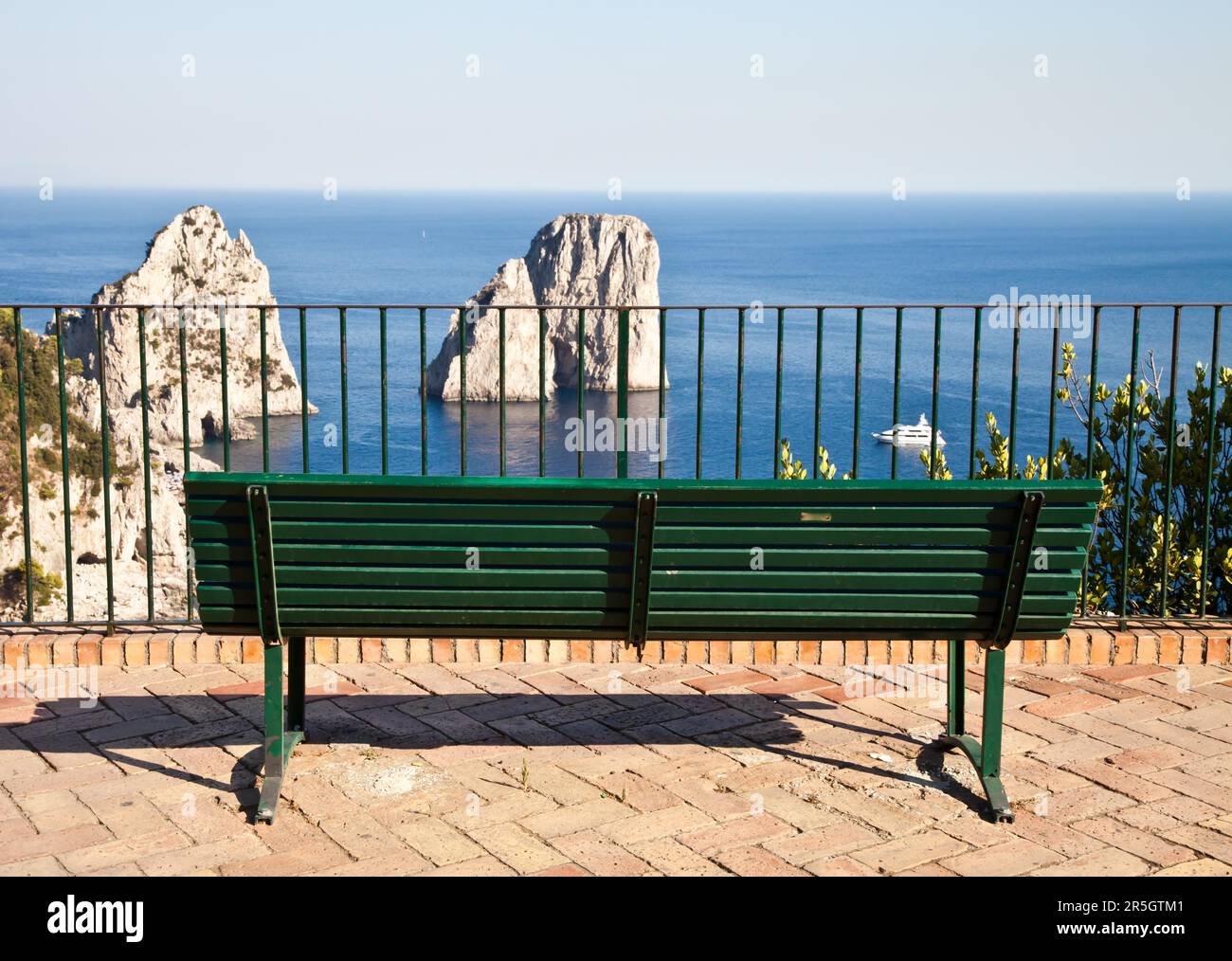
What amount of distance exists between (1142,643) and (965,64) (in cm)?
14587

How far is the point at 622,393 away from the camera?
5.23m

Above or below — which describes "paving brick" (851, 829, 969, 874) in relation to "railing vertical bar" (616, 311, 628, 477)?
below

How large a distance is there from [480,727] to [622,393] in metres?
1.32

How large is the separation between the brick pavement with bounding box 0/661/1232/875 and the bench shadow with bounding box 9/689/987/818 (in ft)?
0.04

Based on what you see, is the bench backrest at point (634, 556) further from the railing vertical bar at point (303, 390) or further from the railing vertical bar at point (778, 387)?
the railing vertical bar at point (778, 387)

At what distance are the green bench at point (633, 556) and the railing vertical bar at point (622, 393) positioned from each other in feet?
3.12

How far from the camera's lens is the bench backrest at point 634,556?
3.82 m

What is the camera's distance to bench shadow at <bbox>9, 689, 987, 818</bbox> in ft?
14.8

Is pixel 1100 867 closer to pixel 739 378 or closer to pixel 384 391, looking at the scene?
pixel 739 378

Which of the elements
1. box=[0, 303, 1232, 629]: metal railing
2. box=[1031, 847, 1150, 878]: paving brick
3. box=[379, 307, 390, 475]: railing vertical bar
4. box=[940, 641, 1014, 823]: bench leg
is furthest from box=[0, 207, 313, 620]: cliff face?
box=[1031, 847, 1150, 878]: paving brick

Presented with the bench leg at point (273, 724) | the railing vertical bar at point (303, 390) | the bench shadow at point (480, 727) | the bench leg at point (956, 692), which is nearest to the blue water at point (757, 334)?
the railing vertical bar at point (303, 390)

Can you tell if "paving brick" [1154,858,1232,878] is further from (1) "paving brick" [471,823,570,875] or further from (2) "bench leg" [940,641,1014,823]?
(1) "paving brick" [471,823,570,875]

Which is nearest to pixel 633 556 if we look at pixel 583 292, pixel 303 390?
pixel 303 390

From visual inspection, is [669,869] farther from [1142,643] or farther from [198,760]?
[1142,643]
